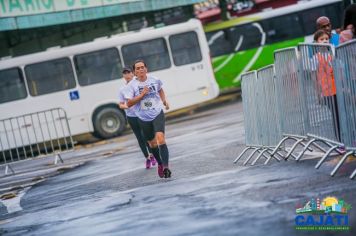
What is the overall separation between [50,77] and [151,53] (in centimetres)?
332

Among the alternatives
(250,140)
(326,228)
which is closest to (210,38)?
(250,140)

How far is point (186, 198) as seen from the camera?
8242 mm

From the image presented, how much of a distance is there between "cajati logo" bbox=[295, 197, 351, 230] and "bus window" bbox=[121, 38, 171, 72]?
1751 cm

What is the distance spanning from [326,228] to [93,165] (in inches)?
394

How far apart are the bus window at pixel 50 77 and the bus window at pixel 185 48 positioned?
3.42 metres

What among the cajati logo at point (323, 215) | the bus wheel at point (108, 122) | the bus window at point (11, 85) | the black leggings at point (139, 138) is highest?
the bus window at point (11, 85)

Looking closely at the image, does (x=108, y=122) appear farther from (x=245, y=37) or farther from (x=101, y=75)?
(x=245, y=37)

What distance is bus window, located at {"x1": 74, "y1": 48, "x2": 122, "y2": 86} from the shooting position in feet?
77.3

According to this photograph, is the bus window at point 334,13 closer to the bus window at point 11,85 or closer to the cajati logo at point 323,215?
the bus window at point 11,85

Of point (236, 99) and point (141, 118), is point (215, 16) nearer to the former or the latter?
point (236, 99)

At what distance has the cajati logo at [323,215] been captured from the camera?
5836 mm

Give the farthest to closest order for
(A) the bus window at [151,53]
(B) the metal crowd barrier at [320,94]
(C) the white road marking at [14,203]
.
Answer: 1. (A) the bus window at [151,53]
2. (C) the white road marking at [14,203]
3. (B) the metal crowd barrier at [320,94]

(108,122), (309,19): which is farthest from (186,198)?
(309,19)

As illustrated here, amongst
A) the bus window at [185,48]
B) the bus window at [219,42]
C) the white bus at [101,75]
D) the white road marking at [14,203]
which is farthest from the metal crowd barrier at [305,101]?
the bus window at [219,42]
